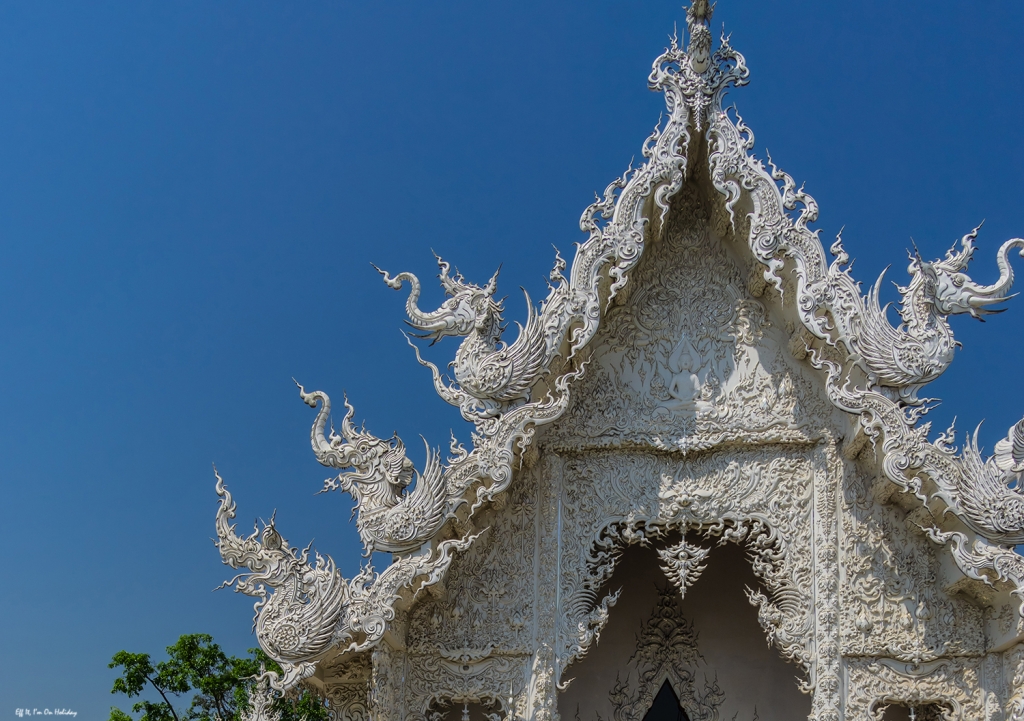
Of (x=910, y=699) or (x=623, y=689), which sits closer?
(x=910, y=699)

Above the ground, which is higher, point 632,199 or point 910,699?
point 632,199

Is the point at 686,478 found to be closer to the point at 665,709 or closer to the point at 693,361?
the point at 693,361

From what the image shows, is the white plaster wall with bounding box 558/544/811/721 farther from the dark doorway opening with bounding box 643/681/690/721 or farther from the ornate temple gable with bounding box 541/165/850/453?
the ornate temple gable with bounding box 541/165/850/453

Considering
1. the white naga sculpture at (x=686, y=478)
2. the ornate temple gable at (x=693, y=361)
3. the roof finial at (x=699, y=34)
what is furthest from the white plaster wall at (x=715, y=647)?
the roof finial at (x=699, y=34)

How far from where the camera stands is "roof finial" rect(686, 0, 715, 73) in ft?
22.1

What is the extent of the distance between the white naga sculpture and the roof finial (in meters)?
0.01

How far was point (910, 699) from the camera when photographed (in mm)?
6203

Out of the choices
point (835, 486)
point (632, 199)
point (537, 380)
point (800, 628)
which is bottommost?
point (800, 628)

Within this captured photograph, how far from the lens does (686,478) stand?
6.83m

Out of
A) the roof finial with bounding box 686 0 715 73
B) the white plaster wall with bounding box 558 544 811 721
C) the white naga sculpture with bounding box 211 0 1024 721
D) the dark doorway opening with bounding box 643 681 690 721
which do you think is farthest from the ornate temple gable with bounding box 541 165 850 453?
the dark doorway opening with bounding box 643 681 690 721

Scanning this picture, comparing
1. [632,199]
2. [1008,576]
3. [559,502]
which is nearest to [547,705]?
[559,502]

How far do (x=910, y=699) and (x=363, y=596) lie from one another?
127 inches

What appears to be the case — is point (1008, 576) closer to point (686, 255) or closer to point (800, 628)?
point (800, 628)

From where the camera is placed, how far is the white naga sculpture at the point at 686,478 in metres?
6.01
